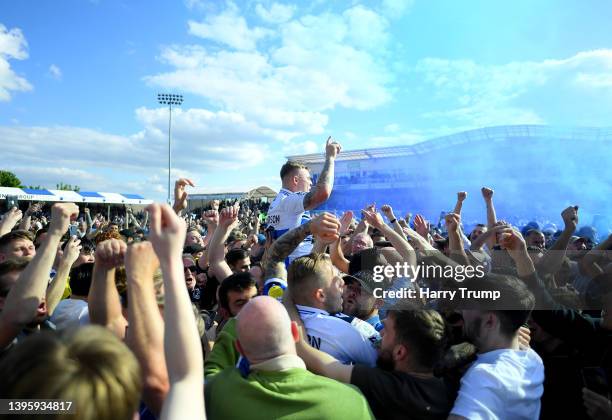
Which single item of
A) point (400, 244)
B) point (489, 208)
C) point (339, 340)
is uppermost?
point (489, 208)

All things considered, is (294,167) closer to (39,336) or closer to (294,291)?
(294,291)

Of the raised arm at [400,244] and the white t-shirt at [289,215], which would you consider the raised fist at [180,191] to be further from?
the raised arm at [400,244]

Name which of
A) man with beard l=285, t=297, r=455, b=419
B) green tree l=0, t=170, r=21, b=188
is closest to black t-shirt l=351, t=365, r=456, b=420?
man with beard l=285, t=297, r=455, b=419

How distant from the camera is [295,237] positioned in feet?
10.4

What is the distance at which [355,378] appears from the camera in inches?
79.6

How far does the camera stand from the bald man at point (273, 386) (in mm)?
1622

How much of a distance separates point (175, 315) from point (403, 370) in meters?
1.28

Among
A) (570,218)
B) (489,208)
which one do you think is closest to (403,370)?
(570,218)

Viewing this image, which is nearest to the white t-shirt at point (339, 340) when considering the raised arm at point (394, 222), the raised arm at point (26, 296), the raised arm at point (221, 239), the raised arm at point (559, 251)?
the raised arm at point (26, 296)

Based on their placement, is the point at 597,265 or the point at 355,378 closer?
the point at 355,378

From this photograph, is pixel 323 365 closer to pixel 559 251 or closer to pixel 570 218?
pixel 559 251

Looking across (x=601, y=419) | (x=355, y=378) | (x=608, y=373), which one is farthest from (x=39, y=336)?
(x=608, y=373)

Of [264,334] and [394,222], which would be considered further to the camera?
[394,222]

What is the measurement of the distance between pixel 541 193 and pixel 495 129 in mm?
3898
